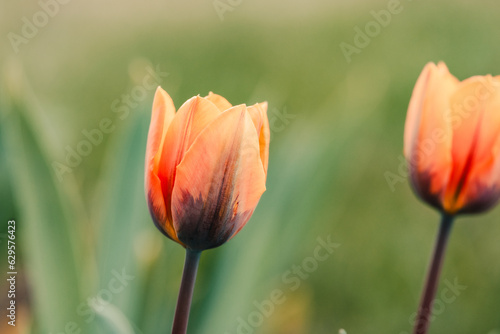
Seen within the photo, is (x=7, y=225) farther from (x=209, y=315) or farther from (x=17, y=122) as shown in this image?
(x=209, y=315)

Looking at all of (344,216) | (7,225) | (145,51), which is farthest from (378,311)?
(145,51)

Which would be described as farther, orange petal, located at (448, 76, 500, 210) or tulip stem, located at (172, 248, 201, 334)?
orange petal, located at (448, 76, 500, 210)

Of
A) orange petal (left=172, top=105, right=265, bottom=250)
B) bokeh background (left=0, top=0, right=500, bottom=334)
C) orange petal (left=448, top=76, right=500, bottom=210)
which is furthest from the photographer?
bokeh background (left=0, top=0, right=500, bottom=334)

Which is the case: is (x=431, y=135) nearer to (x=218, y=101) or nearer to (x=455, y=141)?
(x=455, y=141)

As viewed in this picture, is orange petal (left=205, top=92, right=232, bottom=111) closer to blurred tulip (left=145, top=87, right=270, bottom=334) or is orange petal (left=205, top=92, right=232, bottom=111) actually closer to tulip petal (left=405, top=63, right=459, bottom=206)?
blurred tulip (left=145, top=87, right=270, bottom=334)

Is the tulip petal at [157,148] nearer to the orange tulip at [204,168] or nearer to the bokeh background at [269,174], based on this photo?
the orange tulip at [204,168]

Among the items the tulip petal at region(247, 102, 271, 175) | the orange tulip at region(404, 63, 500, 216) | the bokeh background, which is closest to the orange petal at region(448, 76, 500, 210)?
the orange tulip at region(404, 63, 500, 216)
